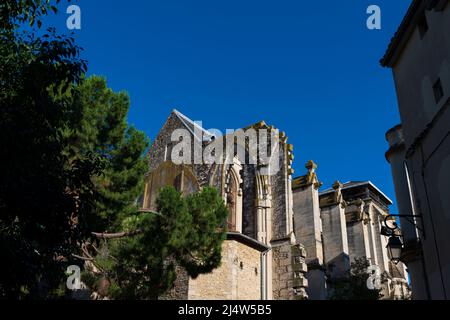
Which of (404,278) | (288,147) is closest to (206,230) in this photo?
(288,147)

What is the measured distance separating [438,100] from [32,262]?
702 cm

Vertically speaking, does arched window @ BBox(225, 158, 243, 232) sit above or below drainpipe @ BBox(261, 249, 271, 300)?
above

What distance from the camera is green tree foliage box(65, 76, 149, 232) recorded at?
34.8 feet

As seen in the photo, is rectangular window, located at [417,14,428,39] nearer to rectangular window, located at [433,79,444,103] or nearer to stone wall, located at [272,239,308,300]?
rectangular window, located at [433,79,444,103]

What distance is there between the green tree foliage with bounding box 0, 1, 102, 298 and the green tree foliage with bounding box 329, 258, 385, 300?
1403 cm

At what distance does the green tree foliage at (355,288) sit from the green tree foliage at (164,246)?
31.6ft

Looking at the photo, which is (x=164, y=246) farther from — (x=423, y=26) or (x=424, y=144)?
(x=423, y=26)

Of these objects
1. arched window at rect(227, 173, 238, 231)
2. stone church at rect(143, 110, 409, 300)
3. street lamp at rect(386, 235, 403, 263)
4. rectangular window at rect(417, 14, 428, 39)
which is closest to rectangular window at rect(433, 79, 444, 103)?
rectangular window at rect(417, 14, 428, 39)

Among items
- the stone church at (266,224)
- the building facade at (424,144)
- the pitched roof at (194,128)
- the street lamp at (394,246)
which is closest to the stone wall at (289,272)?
the stone church at (266,224)

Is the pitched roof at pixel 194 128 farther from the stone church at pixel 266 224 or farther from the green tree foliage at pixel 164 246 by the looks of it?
the green tree foliage at pixel 164 246

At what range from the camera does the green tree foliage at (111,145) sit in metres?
10.6

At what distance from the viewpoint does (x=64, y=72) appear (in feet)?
20.4

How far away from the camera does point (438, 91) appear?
25.7ft

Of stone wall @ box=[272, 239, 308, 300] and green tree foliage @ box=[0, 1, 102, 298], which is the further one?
stone wall @ box=[272, 239, 308, 300]
